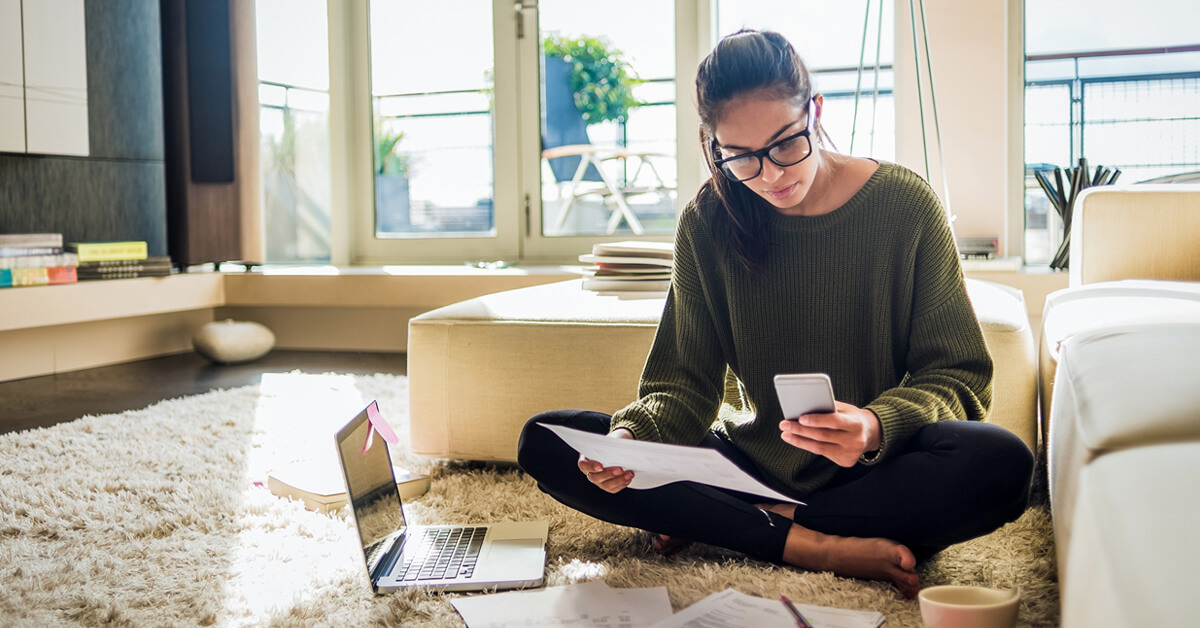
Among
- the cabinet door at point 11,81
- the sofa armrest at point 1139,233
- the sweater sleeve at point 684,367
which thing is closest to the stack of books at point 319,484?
the sweater sleeve at point 684,367

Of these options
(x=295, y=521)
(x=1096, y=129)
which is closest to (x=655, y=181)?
(x=1096, y=129)

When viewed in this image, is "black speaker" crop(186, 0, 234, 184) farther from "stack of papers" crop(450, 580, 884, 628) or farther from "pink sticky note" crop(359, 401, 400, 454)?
"stack of papers" crop(450, 580, 884, 628)

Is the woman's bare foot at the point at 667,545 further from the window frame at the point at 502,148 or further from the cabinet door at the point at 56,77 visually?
the cabinet door at the point at 56,77

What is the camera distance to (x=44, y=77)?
3.55 m

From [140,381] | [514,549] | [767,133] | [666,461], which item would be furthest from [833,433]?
[140,381]

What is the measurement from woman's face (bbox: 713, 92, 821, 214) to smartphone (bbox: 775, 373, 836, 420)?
0.33 meters

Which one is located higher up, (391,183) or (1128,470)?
(391,183)

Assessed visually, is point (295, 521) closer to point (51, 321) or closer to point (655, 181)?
point (51, 321)

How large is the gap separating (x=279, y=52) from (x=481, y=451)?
342cm

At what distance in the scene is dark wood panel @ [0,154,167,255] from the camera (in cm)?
357

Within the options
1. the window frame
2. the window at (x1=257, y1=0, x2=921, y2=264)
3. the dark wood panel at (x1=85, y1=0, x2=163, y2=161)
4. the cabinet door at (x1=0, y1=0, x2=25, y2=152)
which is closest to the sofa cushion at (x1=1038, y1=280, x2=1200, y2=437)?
the window at (x1=257, y1=0, x2=921, y2=264)

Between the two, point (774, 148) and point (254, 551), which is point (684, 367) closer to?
point (774, 148)

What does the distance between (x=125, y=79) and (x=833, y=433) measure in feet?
12.5

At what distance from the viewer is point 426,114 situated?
15.2ft
